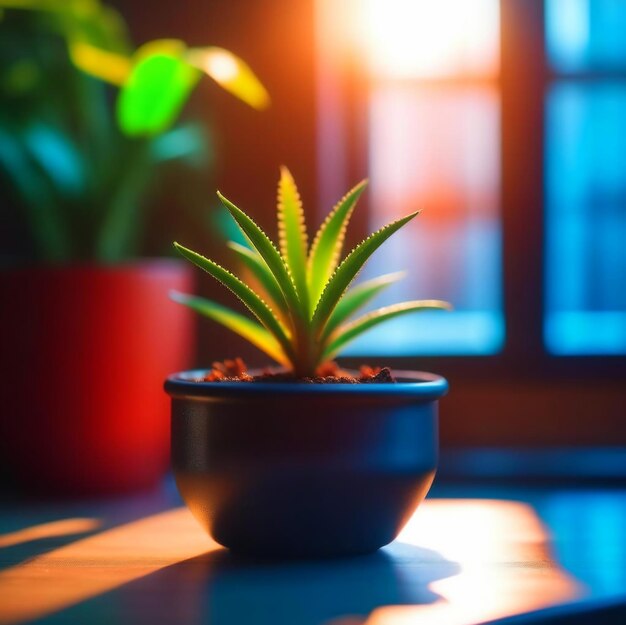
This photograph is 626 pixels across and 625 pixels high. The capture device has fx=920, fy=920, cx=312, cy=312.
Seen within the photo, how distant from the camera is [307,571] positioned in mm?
865

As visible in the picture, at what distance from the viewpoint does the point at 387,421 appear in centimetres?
87

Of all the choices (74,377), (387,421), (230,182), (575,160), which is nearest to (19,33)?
(230,182)

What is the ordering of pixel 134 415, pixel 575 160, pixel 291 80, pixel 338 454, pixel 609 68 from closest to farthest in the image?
pixel 338 454 < pixel 134 415 < pixel 291 80 < pixel 609 68 < pixel 575 160

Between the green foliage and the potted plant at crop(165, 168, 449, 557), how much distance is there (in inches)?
19.6

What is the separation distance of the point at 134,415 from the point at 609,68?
1.13m

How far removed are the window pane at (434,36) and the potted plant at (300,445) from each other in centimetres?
358

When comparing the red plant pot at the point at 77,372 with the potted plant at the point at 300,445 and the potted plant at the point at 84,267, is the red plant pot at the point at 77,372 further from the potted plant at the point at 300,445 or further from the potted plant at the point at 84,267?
the potted plant at the point at 300,445

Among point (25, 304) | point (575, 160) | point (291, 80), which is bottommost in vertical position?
point (25, 304)

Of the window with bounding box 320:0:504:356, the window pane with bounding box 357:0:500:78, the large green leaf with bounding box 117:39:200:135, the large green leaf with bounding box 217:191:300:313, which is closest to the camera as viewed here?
the large green leaf with bounding box 217:191:300:313

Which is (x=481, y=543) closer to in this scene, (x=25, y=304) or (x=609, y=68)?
(x=25, y=304)

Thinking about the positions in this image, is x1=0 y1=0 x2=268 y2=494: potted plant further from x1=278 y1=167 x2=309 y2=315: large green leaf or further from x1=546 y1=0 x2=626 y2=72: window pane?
x1=546 y1=0 x2=626 y2=72: window pane

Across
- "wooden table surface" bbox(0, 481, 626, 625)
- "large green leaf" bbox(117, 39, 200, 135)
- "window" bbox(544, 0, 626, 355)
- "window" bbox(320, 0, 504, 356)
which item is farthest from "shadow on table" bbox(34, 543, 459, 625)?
"window" bbox(320, 0, 504, 356)

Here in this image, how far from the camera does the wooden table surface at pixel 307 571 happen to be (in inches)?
30.1

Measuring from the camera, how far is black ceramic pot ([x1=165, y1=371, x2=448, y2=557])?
0.85 metres
